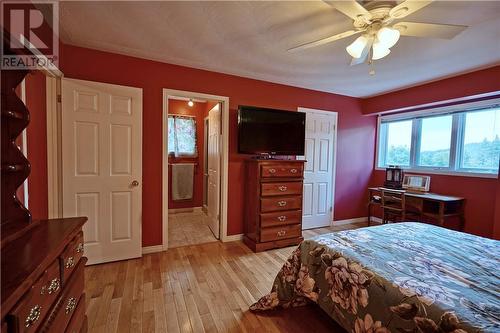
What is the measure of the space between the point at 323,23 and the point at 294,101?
1.73 m

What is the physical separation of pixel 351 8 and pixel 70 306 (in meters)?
2.27

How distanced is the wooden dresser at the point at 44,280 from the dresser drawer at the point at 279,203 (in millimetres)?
1965

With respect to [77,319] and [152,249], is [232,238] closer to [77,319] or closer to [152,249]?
[152,249]

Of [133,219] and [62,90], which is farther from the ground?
[62,90]

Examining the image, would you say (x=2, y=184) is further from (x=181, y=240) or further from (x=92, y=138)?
(x=181, y=240)

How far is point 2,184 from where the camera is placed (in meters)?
1.10

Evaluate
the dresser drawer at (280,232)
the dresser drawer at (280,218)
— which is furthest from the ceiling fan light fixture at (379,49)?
the dresser drawer at (280,232)

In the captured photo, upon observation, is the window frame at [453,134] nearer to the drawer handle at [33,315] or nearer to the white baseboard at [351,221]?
the white baseboard at [351,221]

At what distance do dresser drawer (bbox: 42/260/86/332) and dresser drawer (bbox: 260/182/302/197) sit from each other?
1.98 meters

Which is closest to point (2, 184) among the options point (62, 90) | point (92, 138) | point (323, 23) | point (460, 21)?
point (92, 138)

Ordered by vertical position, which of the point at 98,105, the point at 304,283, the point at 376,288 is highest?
the point at 98,105

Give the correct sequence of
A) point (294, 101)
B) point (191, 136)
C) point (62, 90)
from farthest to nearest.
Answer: point (191, 136) < point (294, 101) < point (62, 90)

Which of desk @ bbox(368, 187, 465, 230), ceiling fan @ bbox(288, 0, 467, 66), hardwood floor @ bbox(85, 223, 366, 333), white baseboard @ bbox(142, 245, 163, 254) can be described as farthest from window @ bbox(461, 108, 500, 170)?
white baseboard @ bbox(142, 245, 163, 254)

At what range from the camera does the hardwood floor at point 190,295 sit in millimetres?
1668
